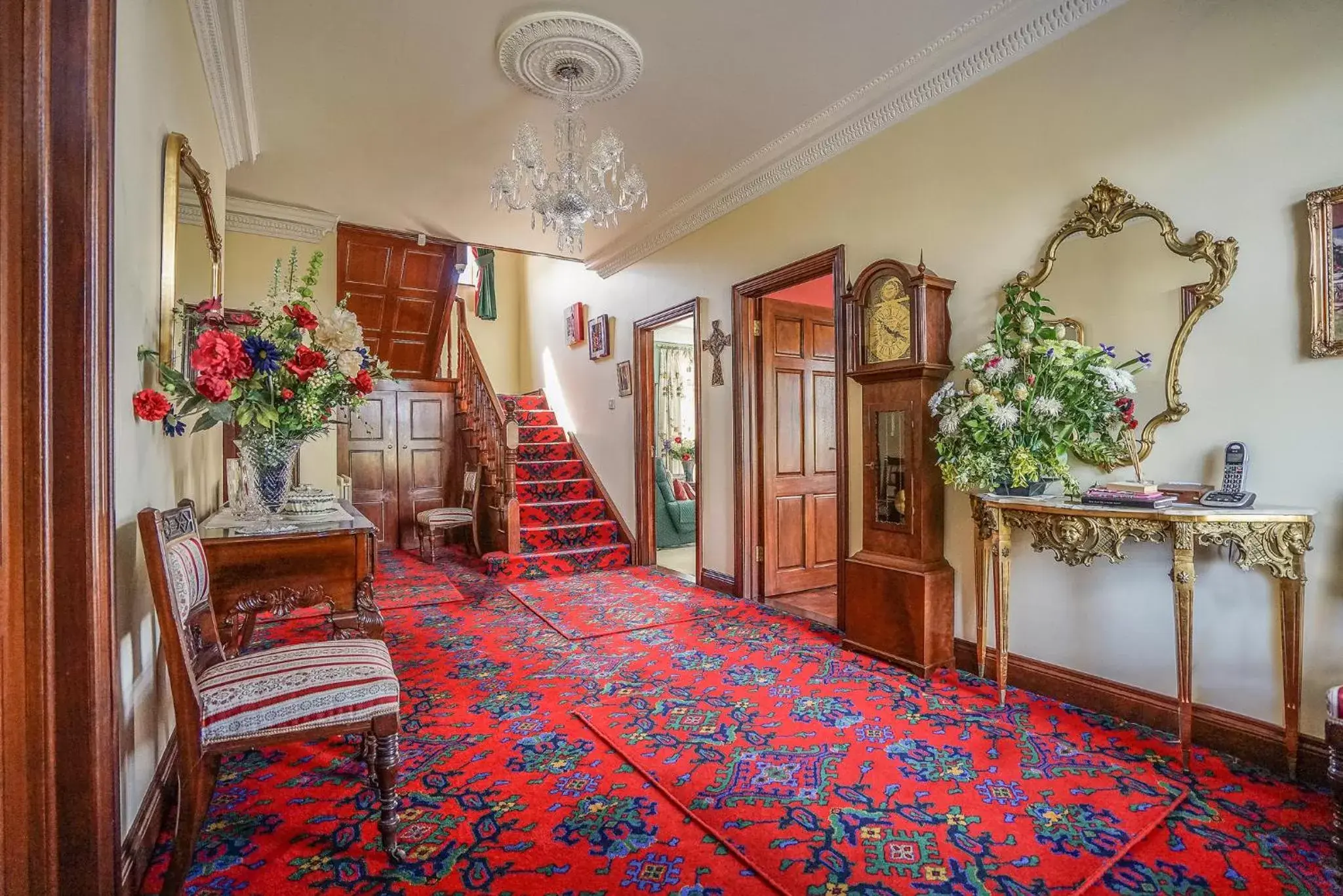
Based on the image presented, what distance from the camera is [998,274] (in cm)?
309

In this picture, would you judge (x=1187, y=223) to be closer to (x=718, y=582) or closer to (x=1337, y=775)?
(x=1337, y=775)

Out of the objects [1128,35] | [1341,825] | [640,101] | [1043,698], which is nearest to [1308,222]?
[1128,35]

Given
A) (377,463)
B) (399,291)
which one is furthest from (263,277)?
(377,463)

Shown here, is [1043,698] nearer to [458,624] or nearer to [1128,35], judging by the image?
[1128,35]

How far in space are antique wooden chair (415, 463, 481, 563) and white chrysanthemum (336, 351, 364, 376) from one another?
4222mm

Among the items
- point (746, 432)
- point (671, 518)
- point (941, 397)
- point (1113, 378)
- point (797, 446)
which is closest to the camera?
point (1113, 378)

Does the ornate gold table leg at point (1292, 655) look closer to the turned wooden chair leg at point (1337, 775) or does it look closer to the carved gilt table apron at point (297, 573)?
the turned wooden chair leg at point (1337, 775)

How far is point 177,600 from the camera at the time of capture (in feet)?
5.53

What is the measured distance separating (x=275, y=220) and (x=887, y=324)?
4.90m

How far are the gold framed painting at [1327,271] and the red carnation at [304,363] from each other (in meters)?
3.40

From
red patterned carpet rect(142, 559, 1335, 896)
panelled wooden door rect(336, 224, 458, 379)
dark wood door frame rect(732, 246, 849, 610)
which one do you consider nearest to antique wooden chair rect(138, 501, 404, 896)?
red patterned carpet rect(142, 559, 1335, 896)

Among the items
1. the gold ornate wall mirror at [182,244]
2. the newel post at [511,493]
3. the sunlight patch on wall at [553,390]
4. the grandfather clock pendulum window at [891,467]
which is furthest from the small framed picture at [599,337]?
the gold ornate wall mirror at [182,244]

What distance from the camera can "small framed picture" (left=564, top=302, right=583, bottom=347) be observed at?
704 cm

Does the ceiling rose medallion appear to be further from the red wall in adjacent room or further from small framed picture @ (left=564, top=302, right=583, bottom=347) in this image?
small framed picture @ (left=564, top=302, right=583, bottom=347)
